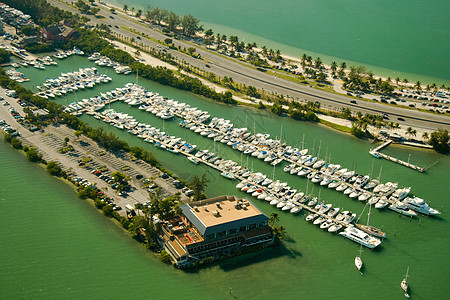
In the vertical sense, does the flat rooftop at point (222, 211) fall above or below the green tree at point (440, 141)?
below

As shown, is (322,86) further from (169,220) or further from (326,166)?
(169,220)

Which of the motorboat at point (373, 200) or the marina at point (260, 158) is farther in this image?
the motorboat at point (373, 200)

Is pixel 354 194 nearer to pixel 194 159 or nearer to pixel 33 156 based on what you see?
pixel 194 159

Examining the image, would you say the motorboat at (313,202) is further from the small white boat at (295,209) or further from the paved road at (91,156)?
the paved road at (91,156)

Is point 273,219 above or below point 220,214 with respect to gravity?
below

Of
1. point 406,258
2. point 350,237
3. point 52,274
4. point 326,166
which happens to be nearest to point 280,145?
point 326,166

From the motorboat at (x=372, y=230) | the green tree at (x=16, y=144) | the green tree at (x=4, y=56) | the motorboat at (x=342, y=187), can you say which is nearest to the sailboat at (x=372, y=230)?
the motorboat at (x=372, y=230)

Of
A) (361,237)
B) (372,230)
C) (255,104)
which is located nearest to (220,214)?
(361,237)
